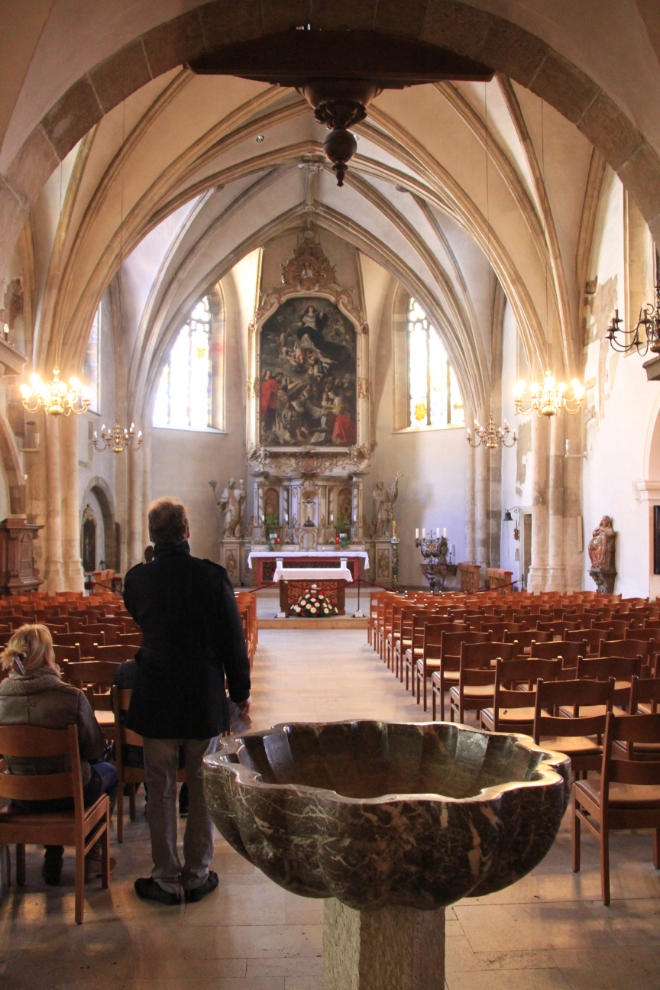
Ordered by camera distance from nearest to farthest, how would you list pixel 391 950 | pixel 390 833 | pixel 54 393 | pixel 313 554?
pixel 390 833
pixel 391 950
pixel 54 393
pixel 313 554

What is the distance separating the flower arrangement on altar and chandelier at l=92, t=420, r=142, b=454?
16.9 feet

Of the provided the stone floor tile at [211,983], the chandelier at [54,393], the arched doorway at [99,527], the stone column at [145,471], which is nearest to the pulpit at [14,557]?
the chandelier at [54,393]

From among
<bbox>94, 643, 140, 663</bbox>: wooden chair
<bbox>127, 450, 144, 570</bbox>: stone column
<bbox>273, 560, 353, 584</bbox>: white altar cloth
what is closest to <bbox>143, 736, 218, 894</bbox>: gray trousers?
<bbox>94, 643, 140, 663</bbox>: wooden chair

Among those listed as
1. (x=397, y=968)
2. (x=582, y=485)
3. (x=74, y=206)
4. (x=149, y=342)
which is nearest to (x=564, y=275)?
(x=582, y=485)

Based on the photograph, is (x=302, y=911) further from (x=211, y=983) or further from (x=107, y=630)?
(x=107, y=630)

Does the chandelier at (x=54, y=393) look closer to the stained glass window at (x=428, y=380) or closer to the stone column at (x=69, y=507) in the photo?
the stone column at (x=69, y=507)

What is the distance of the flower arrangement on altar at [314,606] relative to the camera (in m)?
15.5

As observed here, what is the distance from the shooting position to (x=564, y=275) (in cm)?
1566

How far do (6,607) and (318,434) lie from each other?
17.4 m

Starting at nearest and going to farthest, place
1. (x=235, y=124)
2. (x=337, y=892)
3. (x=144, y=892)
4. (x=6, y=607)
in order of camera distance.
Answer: (x=337, y=892) → (x=144, y=892) → (x=6, y=607) → (x=235, y=124)

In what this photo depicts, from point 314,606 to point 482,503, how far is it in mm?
8330

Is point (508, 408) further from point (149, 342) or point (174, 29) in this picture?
point (174, 29)

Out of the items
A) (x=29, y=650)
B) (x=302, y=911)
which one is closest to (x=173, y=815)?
(x=302, y=911)

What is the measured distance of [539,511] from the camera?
16359 mm
